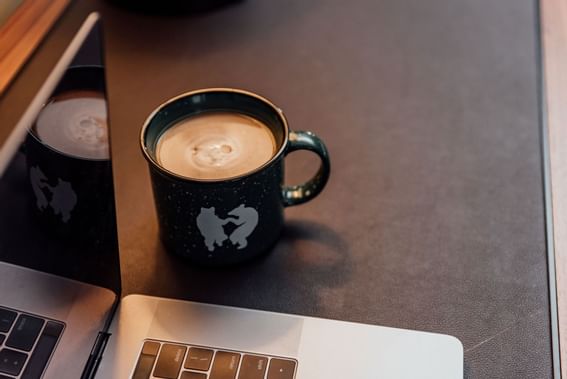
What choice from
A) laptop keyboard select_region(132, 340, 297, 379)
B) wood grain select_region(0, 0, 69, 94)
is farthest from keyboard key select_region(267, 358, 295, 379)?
wood grain select_region(0, 0, 69, 94)

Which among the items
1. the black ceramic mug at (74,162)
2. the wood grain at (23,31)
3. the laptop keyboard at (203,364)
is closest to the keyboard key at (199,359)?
the laptop keyboard at (203,364)

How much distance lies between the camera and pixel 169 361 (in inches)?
19.0

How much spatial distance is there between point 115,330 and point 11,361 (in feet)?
0.33

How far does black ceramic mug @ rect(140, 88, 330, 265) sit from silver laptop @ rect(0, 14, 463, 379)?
1.8 inches

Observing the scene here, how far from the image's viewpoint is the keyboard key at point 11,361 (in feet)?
1.32

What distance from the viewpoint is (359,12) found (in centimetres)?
86

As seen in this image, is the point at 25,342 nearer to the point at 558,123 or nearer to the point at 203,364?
the point at 203,364

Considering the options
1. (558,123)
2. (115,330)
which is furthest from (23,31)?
A: (558,123)

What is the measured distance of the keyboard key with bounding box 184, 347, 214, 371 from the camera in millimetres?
479

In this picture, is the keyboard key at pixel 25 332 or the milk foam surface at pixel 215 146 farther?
the milk foam surface at pixel 215 146

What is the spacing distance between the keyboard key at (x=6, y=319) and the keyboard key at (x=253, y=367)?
16 centimetres

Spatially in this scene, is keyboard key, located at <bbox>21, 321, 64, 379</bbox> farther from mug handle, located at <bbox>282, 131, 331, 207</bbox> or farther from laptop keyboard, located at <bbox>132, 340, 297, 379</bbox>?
mug handle, located at <bbox>282, 131, 331, 207</bbox>

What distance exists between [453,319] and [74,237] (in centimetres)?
29

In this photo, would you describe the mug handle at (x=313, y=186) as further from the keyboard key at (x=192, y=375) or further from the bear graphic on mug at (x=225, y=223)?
the keyboard key at (x=192, y=375)
